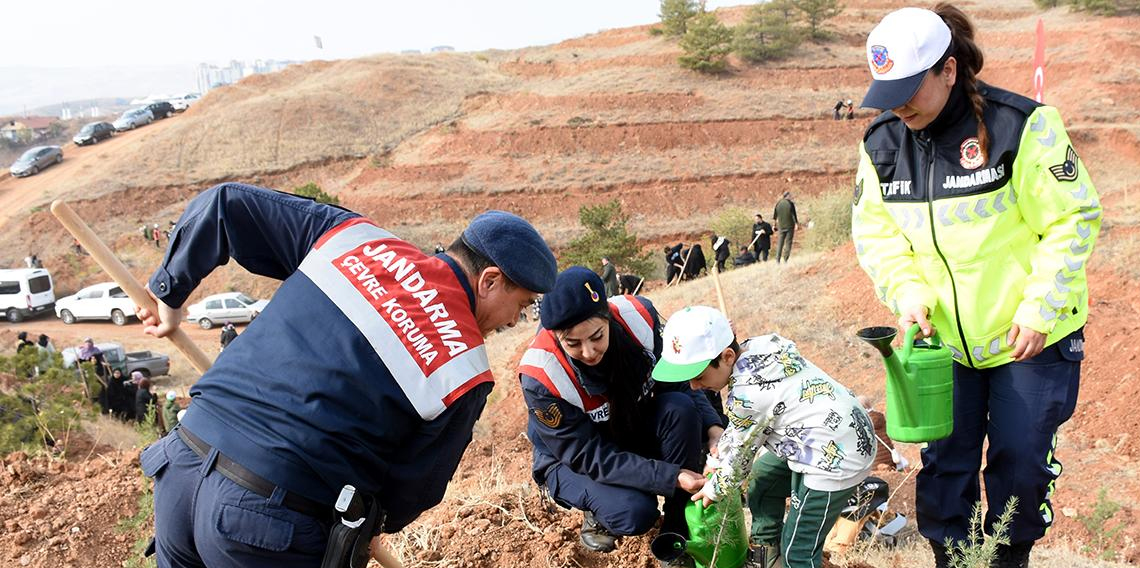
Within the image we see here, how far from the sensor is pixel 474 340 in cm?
204

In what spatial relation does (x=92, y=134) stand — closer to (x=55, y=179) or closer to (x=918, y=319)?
(x=55, y=179)

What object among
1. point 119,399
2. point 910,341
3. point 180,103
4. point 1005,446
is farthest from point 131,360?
point 180,103

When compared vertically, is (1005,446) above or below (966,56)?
below

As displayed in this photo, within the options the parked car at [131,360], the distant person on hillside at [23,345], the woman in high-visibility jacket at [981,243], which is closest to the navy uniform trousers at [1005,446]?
the woman in high-visibility jacket at [981,243]

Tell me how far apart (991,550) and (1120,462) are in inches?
204

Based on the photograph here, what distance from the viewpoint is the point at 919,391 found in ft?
8.88

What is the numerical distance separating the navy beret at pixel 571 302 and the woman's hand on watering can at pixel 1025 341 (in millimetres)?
1400

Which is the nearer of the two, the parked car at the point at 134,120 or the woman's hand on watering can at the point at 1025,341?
the woman's hand on watering can at the point at 1025,341

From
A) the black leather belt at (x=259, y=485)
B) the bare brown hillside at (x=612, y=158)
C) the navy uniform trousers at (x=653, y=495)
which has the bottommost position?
the bare brown hillside at (x=612, y=158)

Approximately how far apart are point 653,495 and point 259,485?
1.91 meters

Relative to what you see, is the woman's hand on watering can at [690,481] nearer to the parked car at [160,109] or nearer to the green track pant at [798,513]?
the green track pant at [798,513]

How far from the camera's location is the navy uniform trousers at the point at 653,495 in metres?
3.42

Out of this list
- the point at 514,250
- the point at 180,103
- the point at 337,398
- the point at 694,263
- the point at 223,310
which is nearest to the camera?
the point at 337,398

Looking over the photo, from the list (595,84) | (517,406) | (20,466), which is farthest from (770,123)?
(20,466)
